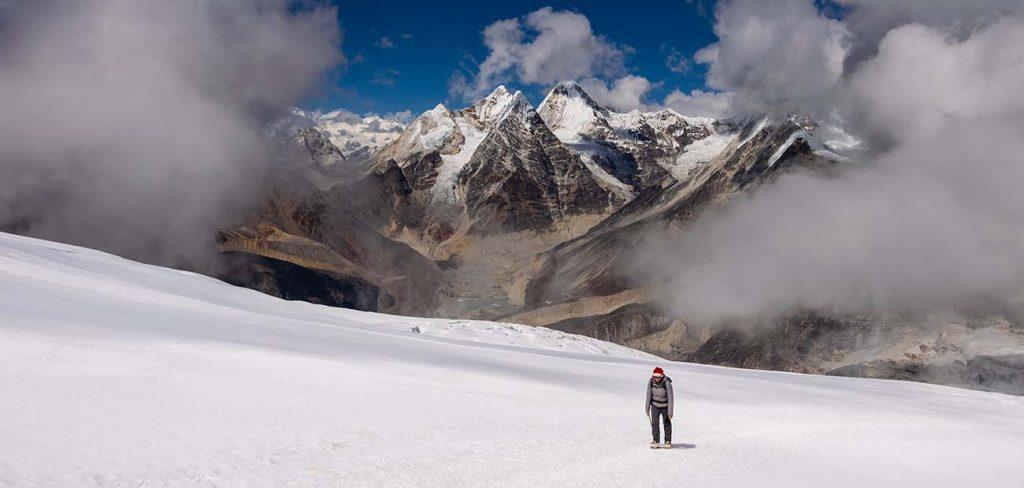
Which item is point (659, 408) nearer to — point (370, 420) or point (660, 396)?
point (660, 396)

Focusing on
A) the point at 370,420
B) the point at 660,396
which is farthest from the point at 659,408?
the point at 370,420

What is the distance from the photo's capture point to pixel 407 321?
7069cm

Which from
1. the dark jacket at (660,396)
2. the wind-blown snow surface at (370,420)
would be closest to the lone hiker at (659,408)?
the dark jacket at (660,396)

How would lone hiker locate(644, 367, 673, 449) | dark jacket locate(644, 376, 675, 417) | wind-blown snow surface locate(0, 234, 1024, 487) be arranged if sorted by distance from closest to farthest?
1. wind-blown snow surface locate(0, 234, 1024, 487)
2. lone hiker locate(644, 367, 673, 449)
3. dark jacket locate(644, 376, 675, 417)

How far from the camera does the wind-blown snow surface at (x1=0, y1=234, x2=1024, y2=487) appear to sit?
15492 mm

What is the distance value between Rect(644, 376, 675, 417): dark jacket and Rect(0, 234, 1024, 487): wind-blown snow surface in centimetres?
128

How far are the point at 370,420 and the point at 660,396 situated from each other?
304 inches

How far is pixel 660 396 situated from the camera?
68.5ft

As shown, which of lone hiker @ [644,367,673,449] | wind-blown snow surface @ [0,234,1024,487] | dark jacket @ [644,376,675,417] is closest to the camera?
wind-blown snow surface @ [0,234,1024,487]

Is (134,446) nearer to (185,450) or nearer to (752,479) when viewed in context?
(185,450)

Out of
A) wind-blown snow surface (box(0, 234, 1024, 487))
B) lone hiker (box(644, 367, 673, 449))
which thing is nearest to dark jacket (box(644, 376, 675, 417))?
lone hiker (box(644, 367, 673, 449))

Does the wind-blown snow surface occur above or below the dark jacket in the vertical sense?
below

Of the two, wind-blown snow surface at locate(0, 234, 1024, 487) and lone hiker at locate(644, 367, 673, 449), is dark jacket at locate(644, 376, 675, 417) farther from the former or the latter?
wind-blown snow surface at locate(0, 234, 1024, 487)

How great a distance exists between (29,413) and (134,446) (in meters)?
2.79
